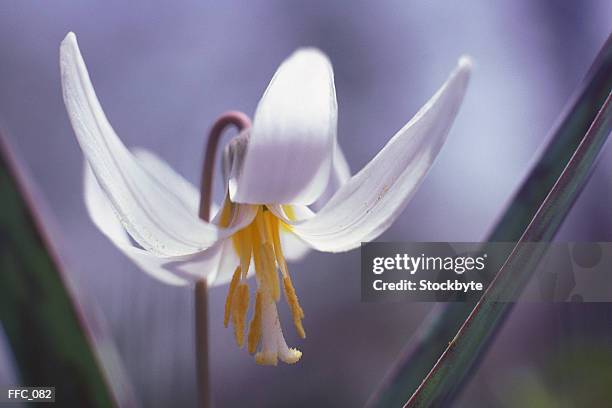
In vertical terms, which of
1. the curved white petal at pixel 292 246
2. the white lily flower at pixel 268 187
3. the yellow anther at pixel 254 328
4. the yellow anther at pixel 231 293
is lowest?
the yellow anther at pixel 254 328

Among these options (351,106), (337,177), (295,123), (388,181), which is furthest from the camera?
(351,106)

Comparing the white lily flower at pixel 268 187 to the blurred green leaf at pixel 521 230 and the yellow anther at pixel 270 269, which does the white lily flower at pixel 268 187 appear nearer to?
the yellow anther at pixel 270 269

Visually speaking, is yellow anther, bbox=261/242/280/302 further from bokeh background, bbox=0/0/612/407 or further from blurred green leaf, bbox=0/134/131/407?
bokeh background, bbox=0/0/612/407

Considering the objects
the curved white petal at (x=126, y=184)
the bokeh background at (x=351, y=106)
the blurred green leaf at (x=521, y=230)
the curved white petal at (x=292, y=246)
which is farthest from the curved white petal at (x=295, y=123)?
the bokeh background at (x=351, y=106)

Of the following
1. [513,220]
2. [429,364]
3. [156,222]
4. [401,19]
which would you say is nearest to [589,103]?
[513,220]

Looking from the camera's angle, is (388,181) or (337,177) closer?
(388,181)

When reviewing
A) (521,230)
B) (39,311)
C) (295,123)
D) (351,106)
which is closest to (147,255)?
(39,311)

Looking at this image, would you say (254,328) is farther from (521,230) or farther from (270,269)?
(521,230)
